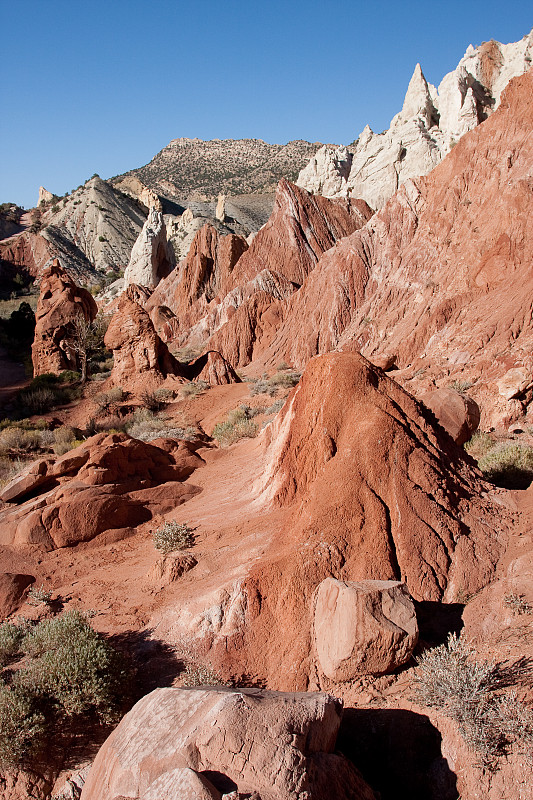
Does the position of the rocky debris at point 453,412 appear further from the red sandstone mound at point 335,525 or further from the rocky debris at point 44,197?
the rocky debris at point 44,197

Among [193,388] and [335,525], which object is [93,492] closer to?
[335,525]

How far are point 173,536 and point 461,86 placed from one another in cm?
4841

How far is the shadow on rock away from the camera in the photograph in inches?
166

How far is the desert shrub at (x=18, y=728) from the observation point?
14.8ft

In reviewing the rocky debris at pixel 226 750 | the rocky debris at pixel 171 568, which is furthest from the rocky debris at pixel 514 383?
the rocky debris at pixel 226 750

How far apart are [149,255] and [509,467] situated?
2364 inches

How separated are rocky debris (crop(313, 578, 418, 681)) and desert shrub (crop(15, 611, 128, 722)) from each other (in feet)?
7.59

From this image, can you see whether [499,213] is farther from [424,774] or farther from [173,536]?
[424,774]

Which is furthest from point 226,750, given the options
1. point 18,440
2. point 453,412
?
point 18,440

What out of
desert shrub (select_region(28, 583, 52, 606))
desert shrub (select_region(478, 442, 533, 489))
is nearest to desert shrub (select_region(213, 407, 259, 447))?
desert shrub (select_region(478, 442, 533, 489))

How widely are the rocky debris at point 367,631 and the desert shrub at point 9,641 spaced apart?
152 inches

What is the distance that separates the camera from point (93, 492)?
909 cm

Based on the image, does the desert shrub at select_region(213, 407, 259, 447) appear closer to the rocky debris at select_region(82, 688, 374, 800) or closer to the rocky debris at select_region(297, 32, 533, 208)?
the rocky debris at select_region(82, 688, 374, 800)

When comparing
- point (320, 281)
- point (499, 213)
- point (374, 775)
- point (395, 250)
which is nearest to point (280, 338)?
point (320, 281)
